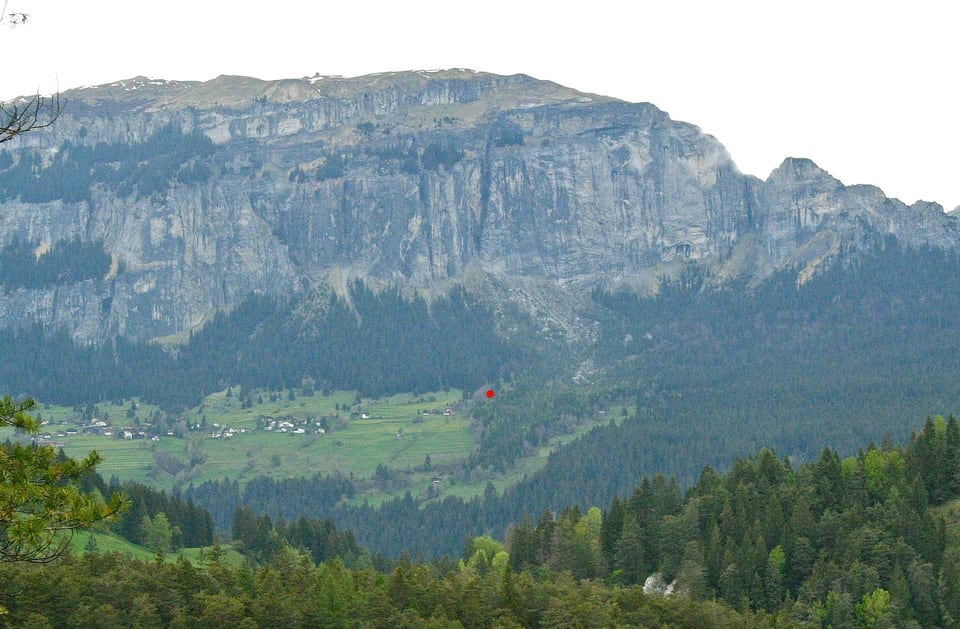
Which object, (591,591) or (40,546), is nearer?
(40,546)

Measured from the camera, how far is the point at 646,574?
127m

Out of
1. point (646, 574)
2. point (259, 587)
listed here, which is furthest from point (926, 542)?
point (259, 587)

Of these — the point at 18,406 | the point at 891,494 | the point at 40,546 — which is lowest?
the point at 891,494

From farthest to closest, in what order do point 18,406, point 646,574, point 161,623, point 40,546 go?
point 646,574 → point 161,623 → point 18,406 → point 40,546

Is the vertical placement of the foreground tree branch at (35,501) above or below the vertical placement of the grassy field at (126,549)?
above

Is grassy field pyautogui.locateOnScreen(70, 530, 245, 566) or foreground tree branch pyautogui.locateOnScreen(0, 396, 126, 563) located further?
grassy field pyautogui.locateOnScreen(70, 530, 245, 566)

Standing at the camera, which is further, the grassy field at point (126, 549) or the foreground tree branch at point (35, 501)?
the grassy field at point (126, 549)

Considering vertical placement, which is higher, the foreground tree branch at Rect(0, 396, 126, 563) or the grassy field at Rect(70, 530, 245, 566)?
the foreground tree branch at Rect(0, 396, 126, 563)

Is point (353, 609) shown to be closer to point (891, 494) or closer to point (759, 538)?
point (759, 538)

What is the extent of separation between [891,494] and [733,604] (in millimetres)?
17227

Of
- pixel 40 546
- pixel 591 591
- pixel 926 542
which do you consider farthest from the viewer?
pixel 926 542

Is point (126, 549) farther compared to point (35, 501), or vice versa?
point (126, 549)

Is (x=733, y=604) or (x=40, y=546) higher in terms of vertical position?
(x=40, y=546)

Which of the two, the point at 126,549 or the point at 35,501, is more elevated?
the point at 35,501
